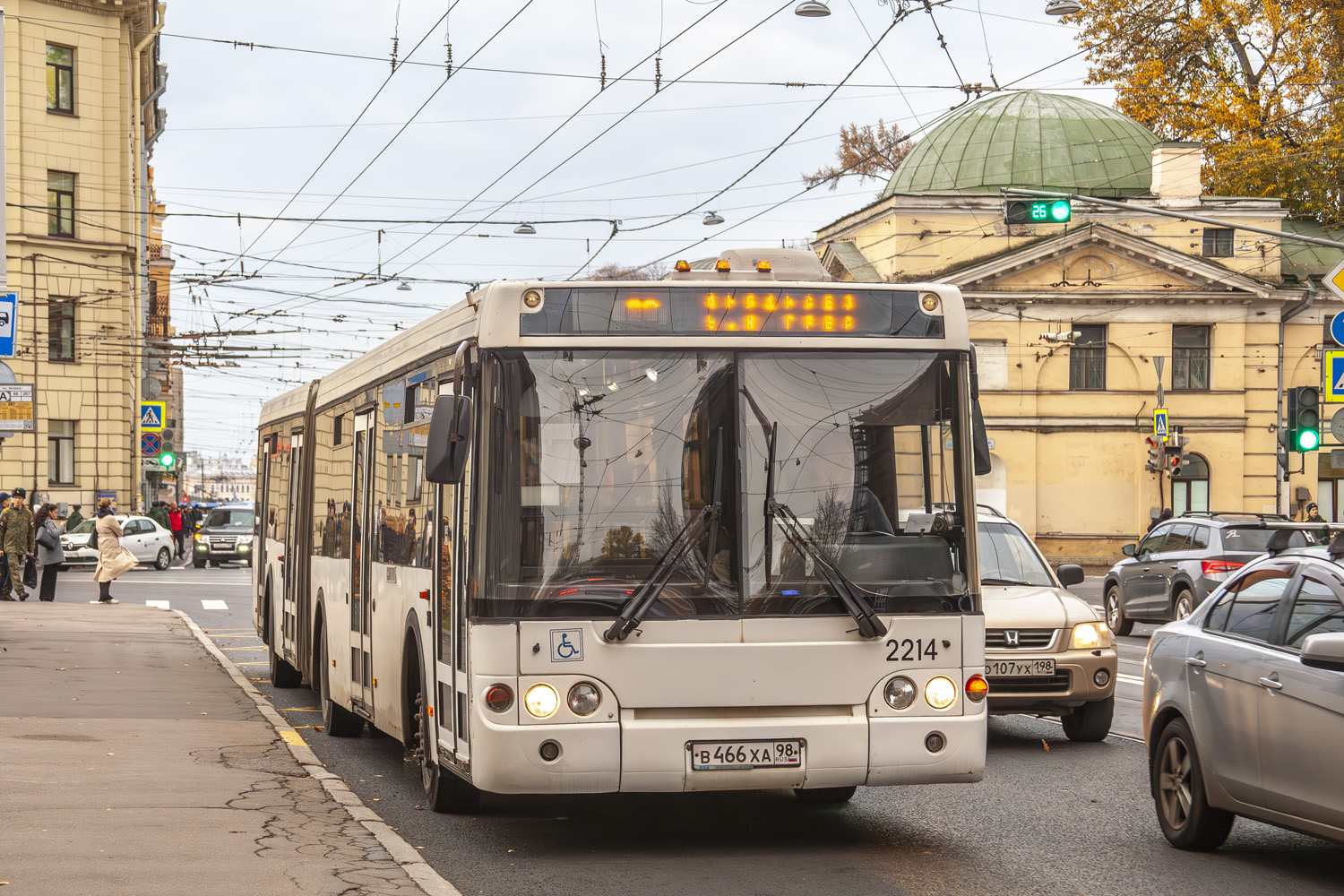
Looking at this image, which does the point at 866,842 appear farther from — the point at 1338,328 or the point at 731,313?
the point at 1338,328

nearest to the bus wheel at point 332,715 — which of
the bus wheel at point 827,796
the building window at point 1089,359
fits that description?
the bus wheel at point 827,796

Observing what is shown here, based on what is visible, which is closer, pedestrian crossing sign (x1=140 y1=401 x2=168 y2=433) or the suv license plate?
the suv license plate

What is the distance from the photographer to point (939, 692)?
320 inches

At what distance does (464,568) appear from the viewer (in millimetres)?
8195

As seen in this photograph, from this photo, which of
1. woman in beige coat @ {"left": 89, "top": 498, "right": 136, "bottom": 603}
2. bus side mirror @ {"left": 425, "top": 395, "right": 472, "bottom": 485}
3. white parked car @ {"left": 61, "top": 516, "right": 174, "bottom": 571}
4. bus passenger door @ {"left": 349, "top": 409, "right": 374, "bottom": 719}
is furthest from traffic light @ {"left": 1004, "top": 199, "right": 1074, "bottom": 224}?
white parked car @ {"left": 61, "top": 516, "right": 174, "bottom": 571}

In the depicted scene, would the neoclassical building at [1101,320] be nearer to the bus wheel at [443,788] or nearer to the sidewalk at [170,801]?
the sidewalk at [170,801]

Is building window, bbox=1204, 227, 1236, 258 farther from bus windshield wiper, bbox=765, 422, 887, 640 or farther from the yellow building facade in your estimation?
bus windshield wiper, bbox=765, 422, 887, 640

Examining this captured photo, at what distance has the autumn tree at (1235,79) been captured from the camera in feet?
165

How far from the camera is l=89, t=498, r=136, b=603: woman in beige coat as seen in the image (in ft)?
94.5

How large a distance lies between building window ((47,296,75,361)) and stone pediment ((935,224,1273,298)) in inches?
989

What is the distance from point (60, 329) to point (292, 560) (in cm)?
3806

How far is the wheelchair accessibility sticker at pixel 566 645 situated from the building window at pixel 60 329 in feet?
149

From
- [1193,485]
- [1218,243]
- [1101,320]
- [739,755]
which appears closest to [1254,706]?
[739,755]

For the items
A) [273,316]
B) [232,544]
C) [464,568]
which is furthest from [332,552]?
[232,544]
